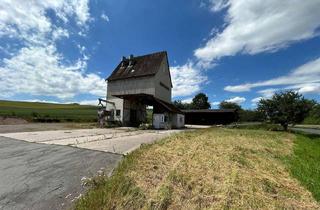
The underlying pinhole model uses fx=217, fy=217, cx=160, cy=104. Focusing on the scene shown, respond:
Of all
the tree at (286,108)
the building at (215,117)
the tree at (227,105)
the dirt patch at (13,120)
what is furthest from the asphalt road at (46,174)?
the tree at (227,105)

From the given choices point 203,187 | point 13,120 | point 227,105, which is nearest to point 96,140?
point 203,187

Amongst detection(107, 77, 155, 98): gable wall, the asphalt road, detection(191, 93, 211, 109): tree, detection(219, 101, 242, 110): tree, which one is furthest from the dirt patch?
detection(219, 101, 242, 110): tree

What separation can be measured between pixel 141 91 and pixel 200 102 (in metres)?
46.2

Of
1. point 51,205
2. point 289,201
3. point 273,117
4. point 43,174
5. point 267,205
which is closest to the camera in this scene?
point 267,205

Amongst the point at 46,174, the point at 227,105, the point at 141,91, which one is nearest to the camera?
the point at 46,174

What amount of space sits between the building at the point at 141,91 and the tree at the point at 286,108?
9782 mm

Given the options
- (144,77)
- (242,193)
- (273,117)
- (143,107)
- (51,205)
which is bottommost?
(51,205)

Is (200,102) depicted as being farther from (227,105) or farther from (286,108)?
(286,108)

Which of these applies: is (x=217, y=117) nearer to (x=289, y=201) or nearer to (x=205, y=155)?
(x=205, y=155)

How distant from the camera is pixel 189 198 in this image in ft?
11.3

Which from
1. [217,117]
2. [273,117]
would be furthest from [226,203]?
[217,117]

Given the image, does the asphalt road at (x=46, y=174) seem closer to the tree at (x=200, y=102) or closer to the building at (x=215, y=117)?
the building at (x=215, y=117)

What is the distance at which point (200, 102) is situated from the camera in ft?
232

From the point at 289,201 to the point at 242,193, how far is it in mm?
700
